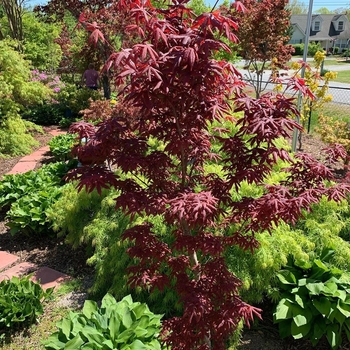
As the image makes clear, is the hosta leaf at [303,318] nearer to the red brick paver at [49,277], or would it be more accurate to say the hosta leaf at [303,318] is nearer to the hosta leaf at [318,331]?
the hosta leaf at [318,331]

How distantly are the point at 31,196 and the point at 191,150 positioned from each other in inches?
142

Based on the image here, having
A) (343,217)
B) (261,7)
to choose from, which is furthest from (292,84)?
(261,7)

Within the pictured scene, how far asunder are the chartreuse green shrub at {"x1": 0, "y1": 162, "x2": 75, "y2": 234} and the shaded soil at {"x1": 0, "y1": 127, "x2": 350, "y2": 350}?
174mm

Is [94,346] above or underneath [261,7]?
underneath

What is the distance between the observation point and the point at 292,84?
208 cm

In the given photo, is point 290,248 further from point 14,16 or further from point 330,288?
point 14,16

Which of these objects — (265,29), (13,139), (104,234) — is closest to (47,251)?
(104,234)

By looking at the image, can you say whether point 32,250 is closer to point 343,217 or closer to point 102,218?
point 102,218

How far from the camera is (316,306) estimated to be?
300cm

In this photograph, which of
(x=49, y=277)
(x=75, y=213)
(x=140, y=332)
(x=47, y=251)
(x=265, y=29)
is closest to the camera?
(x=140, y=332)

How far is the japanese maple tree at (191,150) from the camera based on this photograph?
1.82 m

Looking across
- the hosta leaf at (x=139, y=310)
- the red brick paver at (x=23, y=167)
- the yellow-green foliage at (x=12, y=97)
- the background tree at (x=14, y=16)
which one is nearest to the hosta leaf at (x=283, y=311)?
the hosta leaf at (x=139, y=310)

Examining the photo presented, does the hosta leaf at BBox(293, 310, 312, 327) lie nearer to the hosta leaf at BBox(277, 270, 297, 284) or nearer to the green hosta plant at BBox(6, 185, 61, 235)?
the hosta leaf at BBox(277, 270, 297, 284)

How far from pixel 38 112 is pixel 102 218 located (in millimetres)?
8597
